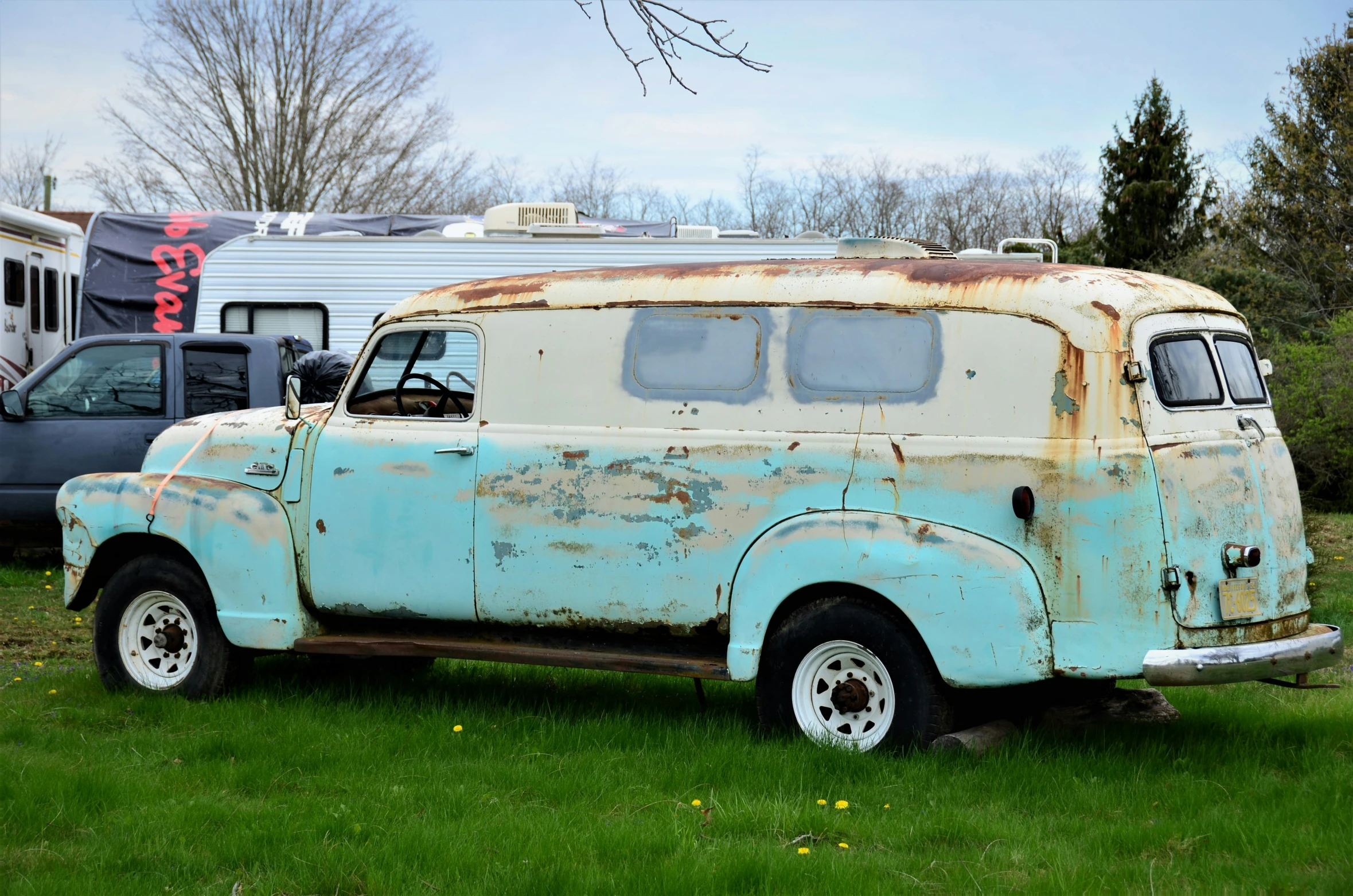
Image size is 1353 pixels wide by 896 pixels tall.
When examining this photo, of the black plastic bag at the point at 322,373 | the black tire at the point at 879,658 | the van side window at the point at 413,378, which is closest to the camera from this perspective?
the black tire at the point at 879,658

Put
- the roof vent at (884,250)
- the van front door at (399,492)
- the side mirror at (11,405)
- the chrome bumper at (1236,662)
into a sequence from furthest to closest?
1. the side mirror at (11,405)
2. the roof vent at (884,250)
3. the van front door at (399,492)
4. the chrome bumper at (1236,662)

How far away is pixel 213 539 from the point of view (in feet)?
22.3

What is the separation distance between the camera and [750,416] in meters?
5.89

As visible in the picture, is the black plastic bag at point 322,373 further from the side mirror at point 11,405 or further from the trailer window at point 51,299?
the trailer window at point 51,299

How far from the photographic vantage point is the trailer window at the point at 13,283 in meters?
15.5

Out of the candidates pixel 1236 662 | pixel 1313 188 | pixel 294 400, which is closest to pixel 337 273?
pixel 294 400

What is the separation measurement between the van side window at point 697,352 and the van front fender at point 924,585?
0.75m

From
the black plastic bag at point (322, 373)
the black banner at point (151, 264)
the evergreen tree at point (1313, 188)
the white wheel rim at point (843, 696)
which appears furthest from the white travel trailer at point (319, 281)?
the evergreen tree at point (1313, 188)

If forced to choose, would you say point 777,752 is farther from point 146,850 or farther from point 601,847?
point 146,850

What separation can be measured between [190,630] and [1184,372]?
5059 millimetres

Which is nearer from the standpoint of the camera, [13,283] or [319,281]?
[319,281]

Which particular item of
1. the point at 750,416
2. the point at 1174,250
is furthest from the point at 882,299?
the point at 1174,250

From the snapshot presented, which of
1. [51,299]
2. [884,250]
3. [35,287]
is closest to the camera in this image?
[884,250]

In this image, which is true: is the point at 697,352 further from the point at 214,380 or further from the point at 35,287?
the point at 35,287
